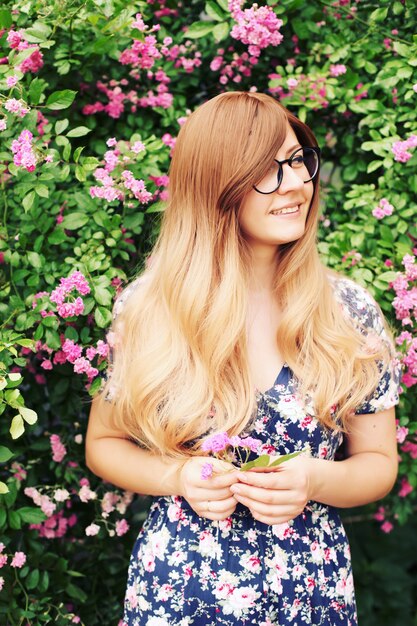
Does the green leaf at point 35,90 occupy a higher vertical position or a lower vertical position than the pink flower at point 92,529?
higher

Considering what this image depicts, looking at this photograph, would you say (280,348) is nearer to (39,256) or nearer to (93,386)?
(93,386)

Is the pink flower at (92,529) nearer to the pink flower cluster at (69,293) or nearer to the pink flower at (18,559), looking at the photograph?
the pink flower at (18,559)

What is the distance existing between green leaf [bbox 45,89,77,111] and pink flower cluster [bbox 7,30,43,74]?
Result: 4.2 inches

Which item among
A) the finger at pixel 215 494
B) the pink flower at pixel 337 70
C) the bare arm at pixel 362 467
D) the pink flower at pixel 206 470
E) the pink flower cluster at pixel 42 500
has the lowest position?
the pink flower cluster at pixel 42 500

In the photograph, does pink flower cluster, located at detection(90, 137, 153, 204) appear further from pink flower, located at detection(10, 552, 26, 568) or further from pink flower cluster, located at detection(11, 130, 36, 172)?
pink flower, located at detection(10, 552, 26, 568)

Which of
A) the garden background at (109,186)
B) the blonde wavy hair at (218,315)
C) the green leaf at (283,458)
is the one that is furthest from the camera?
the garden background at (109,186)

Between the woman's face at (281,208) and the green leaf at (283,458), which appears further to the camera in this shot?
the woman's face at (281,208)

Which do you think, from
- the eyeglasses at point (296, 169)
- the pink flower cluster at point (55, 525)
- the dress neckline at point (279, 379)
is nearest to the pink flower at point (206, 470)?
the dress neckline at point (279, 379)

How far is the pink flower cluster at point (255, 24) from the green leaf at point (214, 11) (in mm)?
51

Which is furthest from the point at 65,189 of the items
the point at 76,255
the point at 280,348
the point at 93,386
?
the point at 280,348

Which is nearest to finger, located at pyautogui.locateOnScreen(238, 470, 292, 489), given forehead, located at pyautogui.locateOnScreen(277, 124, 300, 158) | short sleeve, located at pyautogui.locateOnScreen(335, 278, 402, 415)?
short sleeve, located at pyautogui.locateOnScreen(335, 278, 402, 415)

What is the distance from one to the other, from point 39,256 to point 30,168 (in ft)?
0.85

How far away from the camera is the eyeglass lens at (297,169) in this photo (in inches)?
64.4

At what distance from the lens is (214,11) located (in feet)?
6.70
